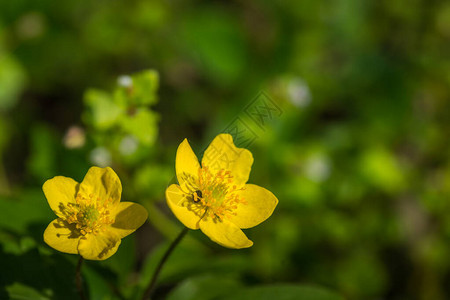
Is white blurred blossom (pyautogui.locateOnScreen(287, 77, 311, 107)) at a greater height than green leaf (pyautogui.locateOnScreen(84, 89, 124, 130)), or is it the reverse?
white blurred blossom (pyautogui.locateOnScreen(287, 77, 311, 107))

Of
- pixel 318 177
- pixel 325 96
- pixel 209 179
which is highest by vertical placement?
pixel 325 96

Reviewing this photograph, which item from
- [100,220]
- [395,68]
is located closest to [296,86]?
[395,68]

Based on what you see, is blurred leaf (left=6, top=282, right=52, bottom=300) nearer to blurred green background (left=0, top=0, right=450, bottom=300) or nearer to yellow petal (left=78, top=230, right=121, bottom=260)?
yellow petal (left=78, top=230, right=121, bottom=260)

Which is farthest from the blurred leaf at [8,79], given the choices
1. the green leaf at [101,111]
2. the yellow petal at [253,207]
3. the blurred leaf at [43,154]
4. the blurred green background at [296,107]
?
the yellow petal at [253,207]

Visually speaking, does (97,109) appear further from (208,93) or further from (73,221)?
(208,93)

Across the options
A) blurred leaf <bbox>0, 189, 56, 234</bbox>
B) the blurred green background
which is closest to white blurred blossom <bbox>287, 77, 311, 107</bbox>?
the blurred green background

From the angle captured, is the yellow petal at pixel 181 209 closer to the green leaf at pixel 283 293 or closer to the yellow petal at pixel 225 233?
the yellow petal at pixel 225 233
